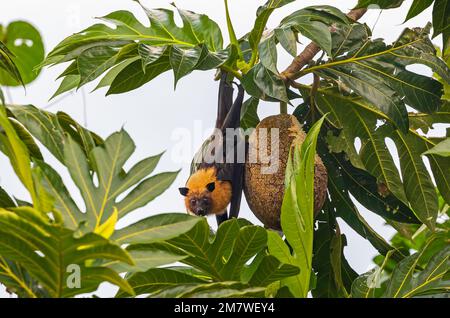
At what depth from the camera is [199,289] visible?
1.36 metres

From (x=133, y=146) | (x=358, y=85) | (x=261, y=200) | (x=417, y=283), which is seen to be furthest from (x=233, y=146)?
(x=133, y=146)

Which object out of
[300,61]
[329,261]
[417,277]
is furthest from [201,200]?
[417,277]

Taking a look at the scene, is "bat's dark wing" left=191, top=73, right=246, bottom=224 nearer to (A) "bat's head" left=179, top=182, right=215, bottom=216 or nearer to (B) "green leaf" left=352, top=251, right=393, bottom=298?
(A) "bat's head" left=179, top=182, right=215, bottom=216

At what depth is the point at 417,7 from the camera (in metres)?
2.33

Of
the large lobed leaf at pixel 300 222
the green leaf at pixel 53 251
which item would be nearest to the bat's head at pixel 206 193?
the large lobed leaf at pixel 300 222

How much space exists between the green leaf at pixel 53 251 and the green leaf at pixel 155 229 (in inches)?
3.4

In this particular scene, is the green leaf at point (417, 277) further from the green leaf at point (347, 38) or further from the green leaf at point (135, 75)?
the green leaf at point (135, 75)

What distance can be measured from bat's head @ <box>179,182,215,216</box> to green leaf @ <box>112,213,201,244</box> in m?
1.22

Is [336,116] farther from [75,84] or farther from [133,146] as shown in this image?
[133,146]

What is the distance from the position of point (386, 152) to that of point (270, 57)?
62cm

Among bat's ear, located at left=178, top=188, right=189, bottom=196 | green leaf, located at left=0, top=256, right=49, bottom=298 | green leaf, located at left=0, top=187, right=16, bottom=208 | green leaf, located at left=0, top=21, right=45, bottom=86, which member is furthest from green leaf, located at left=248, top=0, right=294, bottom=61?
green leaf, located at left=0, top=21, right=45, bottom=86

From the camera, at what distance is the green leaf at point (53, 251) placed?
1.21 meters

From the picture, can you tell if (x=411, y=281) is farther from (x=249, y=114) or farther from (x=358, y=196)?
(x=249, y=114)

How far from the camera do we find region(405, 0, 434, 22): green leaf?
232 centimetres
